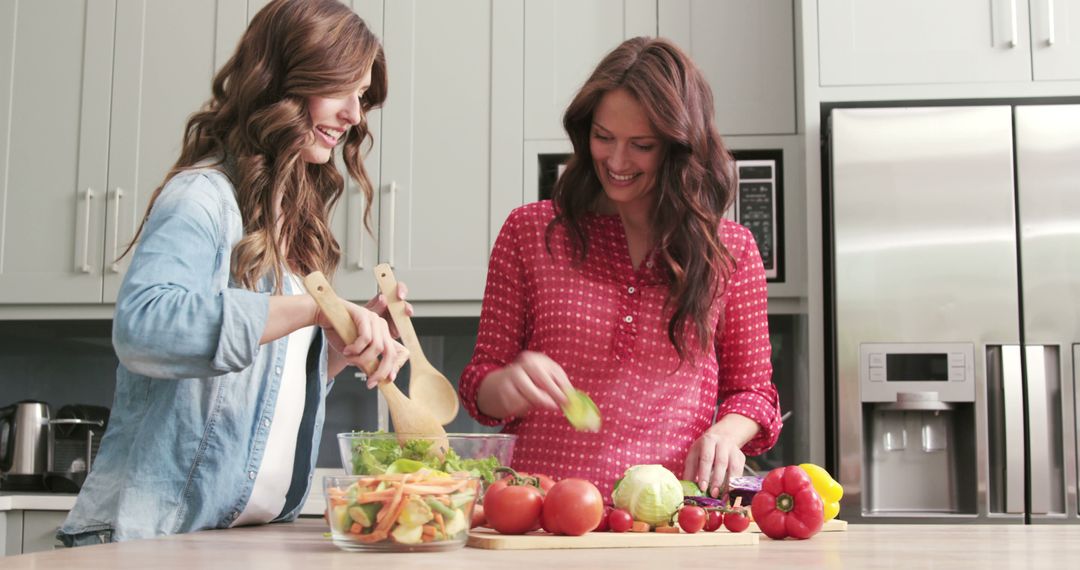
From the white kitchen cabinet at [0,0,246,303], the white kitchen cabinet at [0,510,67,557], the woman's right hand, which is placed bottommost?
the white kitchen cabinet at [0,510,67,557]

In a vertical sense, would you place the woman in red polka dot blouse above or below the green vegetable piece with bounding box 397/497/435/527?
above

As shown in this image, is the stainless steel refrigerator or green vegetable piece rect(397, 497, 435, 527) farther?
the stainless steel refrigerator

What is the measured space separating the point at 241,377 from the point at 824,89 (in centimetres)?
187

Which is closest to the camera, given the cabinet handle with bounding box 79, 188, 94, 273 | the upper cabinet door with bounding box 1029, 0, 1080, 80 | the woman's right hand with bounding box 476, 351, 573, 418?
the woman's right hand with bounding box 476, 351, 573, 418

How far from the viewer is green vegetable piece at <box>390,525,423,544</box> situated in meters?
1.08

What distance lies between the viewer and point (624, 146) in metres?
1.67

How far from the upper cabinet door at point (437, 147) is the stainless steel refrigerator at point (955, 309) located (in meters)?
0.98

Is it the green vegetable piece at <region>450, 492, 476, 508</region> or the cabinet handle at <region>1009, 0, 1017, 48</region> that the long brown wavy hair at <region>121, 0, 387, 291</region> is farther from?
the cabinet handle at <region>1009, 0, 1017, 48</region>

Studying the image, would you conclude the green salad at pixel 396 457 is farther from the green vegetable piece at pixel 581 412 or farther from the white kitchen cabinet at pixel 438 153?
the white kitchen cabinet at pixel 438 153

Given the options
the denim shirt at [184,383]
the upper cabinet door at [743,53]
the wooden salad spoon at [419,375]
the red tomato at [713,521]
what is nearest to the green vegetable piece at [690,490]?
the red tomato at [713,521]

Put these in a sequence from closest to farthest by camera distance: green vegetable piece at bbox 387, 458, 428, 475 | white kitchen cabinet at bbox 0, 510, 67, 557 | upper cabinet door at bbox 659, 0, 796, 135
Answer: green vegetable piece at bbox 387, 458, 428, 475
white kitchen cabinet at bbox 0, 510, 67, 557
upper cabinet door at bbox 659, 0, 796, 135

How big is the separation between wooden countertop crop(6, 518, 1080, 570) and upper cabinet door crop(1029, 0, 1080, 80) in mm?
1731

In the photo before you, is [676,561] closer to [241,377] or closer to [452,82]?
[241,377]

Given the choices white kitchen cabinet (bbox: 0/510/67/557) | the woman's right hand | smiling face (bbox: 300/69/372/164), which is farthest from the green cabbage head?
white kitchen cabinet (bbox: 0/510/67/557)
